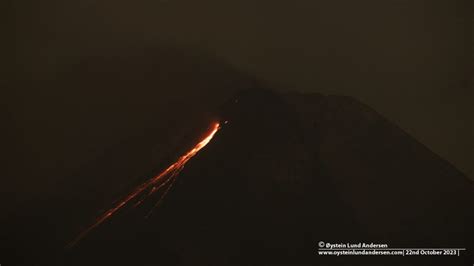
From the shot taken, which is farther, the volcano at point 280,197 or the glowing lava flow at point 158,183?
the glowing lava flow at point 158,183

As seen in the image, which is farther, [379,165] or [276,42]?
[276,42]

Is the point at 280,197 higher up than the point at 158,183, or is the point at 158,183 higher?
the point at 158,183

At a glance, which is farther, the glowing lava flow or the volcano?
the glowing lava flow

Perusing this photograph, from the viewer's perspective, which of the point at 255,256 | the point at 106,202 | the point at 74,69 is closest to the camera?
the point at 255,256

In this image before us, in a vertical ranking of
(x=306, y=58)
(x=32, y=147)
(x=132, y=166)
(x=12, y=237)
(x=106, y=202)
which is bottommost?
(x=12, y=237)

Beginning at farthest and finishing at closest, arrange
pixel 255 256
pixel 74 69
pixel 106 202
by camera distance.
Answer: pixel 74 69, pixel 106 202, pixel 255 256

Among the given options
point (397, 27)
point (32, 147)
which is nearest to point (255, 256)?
point (32, 147)

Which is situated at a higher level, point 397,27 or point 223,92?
point 397,27

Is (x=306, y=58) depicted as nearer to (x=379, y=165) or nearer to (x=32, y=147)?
(x=379, y=165)
